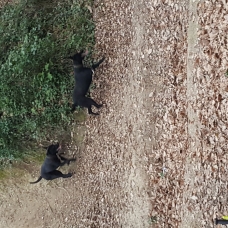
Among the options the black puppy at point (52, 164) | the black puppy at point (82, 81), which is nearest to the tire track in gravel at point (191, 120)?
the black puppy at point (82, 81)

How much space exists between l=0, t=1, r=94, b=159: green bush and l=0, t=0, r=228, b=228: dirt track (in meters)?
0.60

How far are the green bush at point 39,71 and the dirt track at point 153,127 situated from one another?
0.60 m

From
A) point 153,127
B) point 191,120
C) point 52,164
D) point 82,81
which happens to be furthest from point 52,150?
point 191,120

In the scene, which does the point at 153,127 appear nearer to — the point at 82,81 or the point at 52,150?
the point at 82,81

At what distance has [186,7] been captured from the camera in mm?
6637

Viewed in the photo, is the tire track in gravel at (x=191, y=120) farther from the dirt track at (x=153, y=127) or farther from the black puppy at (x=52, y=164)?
the black puppy at (x=52, y=164)

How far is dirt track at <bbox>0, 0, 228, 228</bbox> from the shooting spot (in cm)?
599

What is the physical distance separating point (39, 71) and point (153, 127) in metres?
3.30

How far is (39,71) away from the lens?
927 cm

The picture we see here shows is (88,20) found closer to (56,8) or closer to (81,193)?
(56,8)

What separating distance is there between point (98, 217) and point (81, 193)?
0.85 m

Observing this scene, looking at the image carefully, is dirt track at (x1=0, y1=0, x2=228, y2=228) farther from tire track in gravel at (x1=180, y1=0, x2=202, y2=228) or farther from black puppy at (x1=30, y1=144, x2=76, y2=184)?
black puppy at (x1=30, y1=144, x2=76, y2=184)

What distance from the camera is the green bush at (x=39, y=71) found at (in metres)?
9.20

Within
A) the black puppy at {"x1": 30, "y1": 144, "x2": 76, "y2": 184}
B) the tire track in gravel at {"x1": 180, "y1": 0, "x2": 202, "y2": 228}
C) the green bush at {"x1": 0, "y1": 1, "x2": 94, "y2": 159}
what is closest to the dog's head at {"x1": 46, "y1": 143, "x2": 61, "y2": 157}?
the black puppy at {"x1": 30, "y1": 144, "x2": 76, "y2": 184}
